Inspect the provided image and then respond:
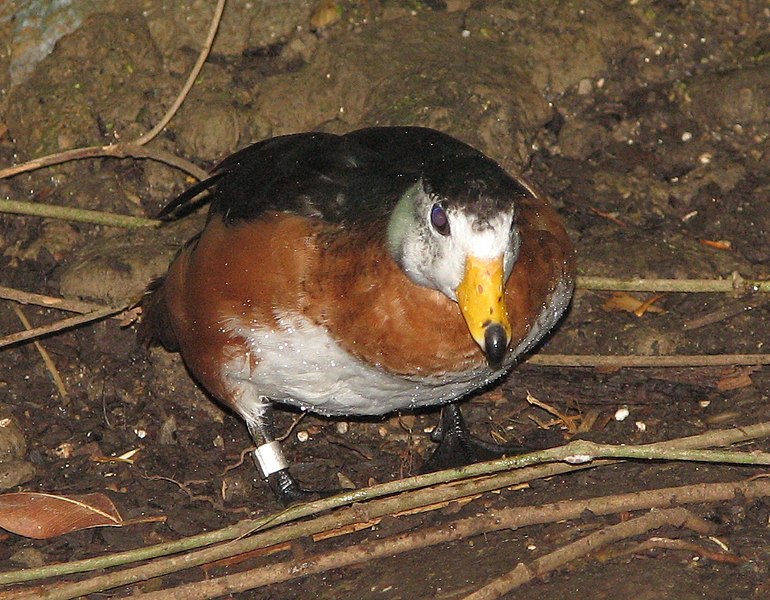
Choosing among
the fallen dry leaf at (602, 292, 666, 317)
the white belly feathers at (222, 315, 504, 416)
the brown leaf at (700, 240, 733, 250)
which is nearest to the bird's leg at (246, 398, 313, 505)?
the white belly feathers at (222, 315, 504, 416)

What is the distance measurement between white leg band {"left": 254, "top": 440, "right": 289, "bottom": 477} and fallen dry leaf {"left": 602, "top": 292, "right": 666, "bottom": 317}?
6.36 ft

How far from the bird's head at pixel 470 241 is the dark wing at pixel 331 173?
237mm

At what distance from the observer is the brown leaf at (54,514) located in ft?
17.7

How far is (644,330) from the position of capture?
614 centimetres

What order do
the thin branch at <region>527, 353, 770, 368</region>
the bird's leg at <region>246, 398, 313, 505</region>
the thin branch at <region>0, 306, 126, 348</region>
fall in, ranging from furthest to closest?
the thin branch at <region>0, 306, 126, 348</region>, the thin branch at <region>527, 353, 770, 368</region>, the bird's leg at <region>246, 398, 313, 505</region>

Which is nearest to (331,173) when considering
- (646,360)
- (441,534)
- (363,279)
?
(363,279)

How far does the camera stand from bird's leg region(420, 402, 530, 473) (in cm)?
580

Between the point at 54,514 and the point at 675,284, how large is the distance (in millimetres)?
3192

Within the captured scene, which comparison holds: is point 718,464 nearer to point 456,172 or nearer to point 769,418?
point 769,418

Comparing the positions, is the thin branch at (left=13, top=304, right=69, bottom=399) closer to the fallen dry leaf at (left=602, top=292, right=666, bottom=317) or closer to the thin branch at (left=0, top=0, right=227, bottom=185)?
the thin branch at (left=0, top=0, right=227, bottom=185)

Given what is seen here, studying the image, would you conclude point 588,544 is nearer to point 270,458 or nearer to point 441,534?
point 441,534

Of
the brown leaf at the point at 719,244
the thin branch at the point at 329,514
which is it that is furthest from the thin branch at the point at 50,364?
the brown leaf at the point at 719,244

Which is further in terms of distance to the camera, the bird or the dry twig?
the dry twig

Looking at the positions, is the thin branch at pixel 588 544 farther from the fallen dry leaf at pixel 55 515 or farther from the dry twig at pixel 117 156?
the dry twig at pixel 117 156
